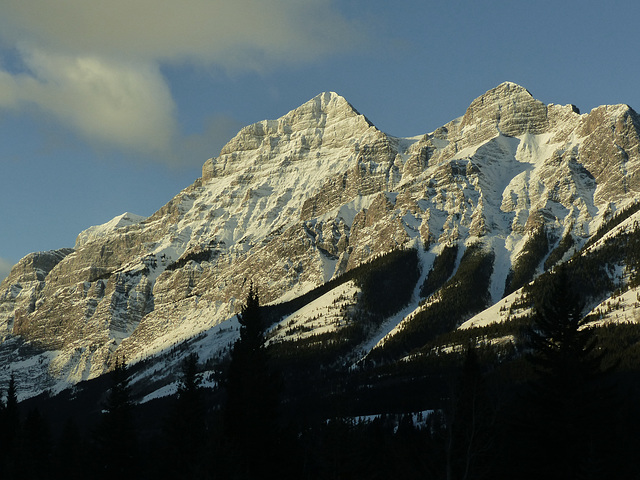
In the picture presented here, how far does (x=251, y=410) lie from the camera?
64938 millimetres

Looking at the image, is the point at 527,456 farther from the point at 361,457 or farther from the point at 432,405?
the point at 432,405

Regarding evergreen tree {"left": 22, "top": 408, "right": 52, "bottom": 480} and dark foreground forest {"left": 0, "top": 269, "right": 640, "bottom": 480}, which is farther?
evergreen tree {"left": 22, "top": 408, "right": 52, "bottom": 480}

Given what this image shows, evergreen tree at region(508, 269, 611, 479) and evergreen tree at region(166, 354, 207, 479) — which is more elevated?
evergreen tree at region(166, 354, 207, 479)

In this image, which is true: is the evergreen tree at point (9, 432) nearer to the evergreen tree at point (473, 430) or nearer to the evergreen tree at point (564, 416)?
the evergreen tree at point (564, 416)

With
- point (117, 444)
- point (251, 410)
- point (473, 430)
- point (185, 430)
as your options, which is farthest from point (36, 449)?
Result: point (473, 430)

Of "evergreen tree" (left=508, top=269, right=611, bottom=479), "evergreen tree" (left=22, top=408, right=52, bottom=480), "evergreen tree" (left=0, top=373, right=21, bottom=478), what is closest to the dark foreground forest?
"evergreen tree" (left=508, top=269, right=611, bottom=479)

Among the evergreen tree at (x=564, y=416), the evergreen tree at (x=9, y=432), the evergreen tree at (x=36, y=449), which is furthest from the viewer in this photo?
the evergreen tree at (x=9, y=432)

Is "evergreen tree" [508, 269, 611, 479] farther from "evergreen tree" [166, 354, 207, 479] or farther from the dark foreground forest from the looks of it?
"evergreen tree" [166, 354, 207, 479]

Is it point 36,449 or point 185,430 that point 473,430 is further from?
point 36,449

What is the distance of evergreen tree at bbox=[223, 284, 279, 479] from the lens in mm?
63438

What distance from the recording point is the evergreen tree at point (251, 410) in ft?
208

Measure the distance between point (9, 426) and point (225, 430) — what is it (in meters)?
59.6

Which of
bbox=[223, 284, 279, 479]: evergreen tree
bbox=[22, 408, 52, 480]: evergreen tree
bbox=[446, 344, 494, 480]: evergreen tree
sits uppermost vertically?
bbox=[22, 408, 52, 480]: evergreen tree

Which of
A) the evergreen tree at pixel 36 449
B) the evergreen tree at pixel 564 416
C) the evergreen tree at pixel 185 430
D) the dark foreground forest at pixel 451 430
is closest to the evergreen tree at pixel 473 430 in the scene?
the dark foreground forest at pixel 451 430
